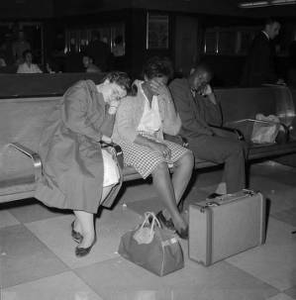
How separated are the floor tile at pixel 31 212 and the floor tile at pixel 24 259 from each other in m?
0.25

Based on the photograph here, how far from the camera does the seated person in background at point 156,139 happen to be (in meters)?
3.12

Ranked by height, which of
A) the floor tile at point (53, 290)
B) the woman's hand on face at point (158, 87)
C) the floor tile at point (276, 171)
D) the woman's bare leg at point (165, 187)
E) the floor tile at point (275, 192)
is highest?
the woman's hand on face at point (158, 87)

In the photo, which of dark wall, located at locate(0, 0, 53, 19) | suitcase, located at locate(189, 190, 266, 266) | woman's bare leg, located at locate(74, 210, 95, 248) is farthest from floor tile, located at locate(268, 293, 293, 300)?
dark wall, located at locate(0, 0, 53, 19)

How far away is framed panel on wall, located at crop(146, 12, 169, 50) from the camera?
43.9 feet

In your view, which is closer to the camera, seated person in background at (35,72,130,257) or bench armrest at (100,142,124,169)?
seated person in background at (35,72,130,257)

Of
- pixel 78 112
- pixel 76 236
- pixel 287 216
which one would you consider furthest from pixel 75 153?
pixel 287 216

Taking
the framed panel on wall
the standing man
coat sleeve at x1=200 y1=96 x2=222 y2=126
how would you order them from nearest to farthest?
coat sleeve at x1=200 y1=96 x2=222 y2=126 → the standing man → the framed panel on wall

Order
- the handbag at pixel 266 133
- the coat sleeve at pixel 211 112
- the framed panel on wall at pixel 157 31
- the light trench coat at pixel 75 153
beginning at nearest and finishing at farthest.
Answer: the light trench coat at pixel 75 153
the coat sleeve at pixel 211 112
the handbag at pixel 266 133
the framed panel on wall at pixel 157 31

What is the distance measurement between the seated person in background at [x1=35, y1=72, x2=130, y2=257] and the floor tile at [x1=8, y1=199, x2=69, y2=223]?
2.04 ft

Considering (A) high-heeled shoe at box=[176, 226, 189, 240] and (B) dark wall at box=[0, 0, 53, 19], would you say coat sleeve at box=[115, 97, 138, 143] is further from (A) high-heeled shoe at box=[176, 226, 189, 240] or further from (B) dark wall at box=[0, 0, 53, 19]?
(B) dark wall at box=[0, 0, 53, 19]

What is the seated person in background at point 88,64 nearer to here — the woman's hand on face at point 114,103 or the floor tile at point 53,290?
the woman's hand on face at point 114,103

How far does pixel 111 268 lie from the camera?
110 inches

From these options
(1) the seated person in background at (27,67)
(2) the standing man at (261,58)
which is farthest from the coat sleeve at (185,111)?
(1) the seated person in background at (27,67)

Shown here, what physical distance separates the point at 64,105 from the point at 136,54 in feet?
34.5
